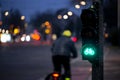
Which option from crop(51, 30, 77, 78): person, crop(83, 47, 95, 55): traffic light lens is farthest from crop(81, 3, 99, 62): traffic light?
crop(51, 30, 77, 78): person

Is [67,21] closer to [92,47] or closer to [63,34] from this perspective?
[63,34]

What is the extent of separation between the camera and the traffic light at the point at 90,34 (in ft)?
33.2

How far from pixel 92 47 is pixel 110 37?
6090 centimetres

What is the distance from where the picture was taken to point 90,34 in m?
10.1

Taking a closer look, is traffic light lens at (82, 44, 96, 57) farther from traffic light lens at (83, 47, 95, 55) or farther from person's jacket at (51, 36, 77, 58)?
person's jacket at (51, 36, 77, 58)

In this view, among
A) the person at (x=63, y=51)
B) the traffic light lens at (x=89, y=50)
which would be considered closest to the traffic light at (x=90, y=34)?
the traffic light lens at (x=89, y=50)

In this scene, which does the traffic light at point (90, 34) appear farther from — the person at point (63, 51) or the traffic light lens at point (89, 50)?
the person at point (63, 51)

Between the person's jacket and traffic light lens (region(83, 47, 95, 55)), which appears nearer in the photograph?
traffic light lens (region(83, 47, 95, 55))

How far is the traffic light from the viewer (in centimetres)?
1012

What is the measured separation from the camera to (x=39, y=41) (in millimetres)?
71062

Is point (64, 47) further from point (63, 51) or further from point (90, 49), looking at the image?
point (90, 49)

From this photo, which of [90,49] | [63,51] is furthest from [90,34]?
[63,51]

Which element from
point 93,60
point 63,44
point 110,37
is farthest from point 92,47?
point 110,37

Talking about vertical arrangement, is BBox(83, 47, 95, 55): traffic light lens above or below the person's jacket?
below
